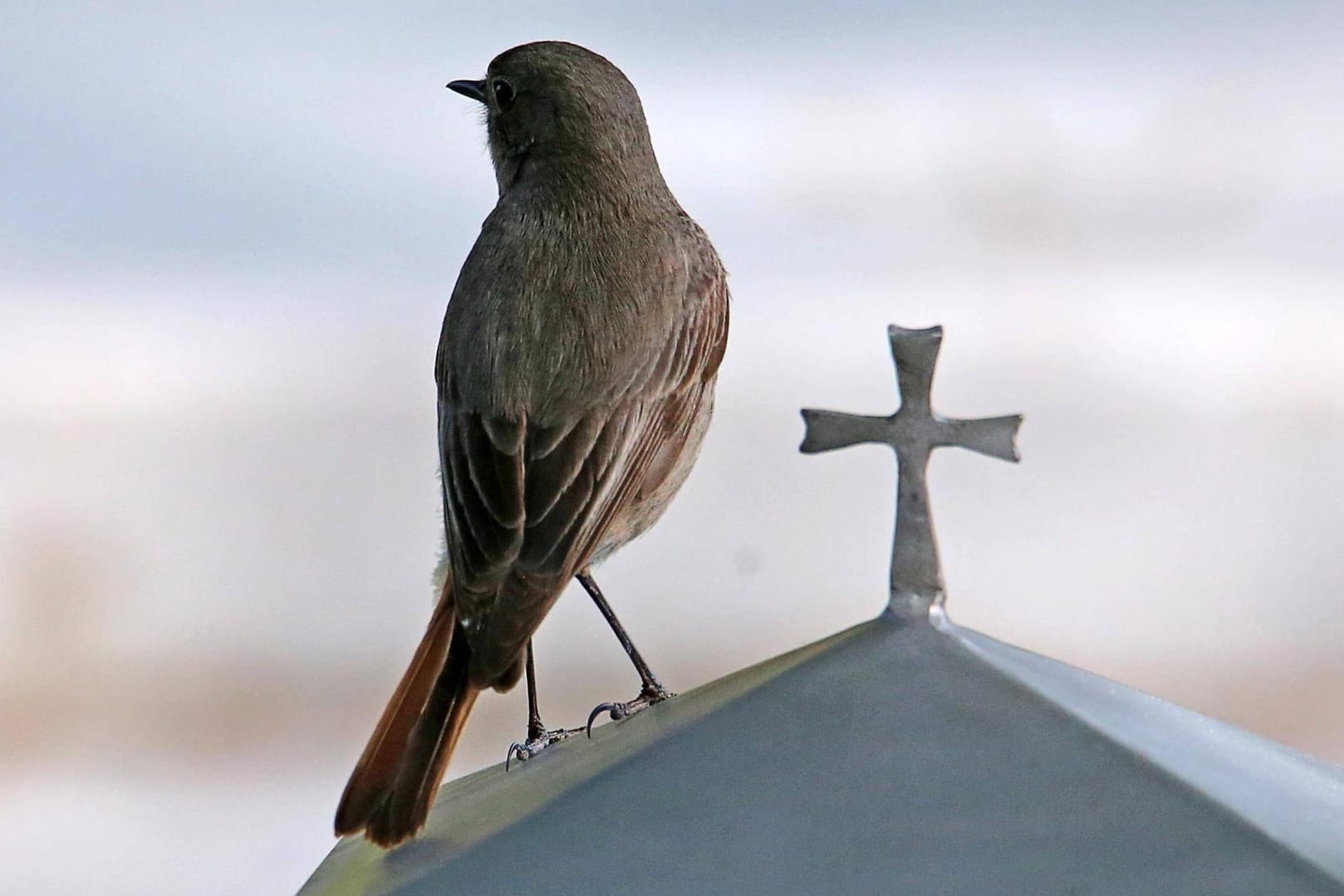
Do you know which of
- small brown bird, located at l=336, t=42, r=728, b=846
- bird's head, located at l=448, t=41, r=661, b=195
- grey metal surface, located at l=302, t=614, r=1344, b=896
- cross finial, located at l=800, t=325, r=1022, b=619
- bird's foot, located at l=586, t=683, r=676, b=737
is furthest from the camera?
bird's head, located at l=448, t=41, r=661, b=195

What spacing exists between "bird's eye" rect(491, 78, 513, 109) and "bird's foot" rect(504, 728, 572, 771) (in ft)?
3.27

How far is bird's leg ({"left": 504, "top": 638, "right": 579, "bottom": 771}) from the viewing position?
6.61 feet

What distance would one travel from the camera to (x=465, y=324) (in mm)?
2176

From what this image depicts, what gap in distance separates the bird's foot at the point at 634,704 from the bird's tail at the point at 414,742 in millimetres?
248

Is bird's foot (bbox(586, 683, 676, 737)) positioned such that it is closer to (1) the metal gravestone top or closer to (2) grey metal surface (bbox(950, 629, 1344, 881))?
(1) the metal gravestone top

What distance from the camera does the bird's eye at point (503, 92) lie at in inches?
100

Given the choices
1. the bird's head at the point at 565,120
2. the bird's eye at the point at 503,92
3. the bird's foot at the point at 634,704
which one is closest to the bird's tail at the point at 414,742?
the bird's foot at the point at 634,704

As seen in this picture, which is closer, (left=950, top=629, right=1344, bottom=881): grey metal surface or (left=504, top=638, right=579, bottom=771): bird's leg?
(left=950, top=629, right=1344, bottom=881): grey metal surface

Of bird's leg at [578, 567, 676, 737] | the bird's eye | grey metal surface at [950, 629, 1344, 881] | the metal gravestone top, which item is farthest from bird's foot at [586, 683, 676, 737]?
the bird's eye

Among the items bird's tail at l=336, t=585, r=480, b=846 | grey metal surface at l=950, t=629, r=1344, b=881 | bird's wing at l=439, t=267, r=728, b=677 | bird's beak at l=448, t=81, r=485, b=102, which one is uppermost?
bird's beak at l=448, t=81, r=485, b=102

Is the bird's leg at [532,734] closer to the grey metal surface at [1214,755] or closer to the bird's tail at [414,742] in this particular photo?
the bird's tail at [414,742]

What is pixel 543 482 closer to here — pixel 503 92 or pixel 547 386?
pixel 547 386

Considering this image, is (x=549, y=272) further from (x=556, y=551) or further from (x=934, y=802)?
(x=934, y=802)

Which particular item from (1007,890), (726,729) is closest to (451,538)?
(726,729)
